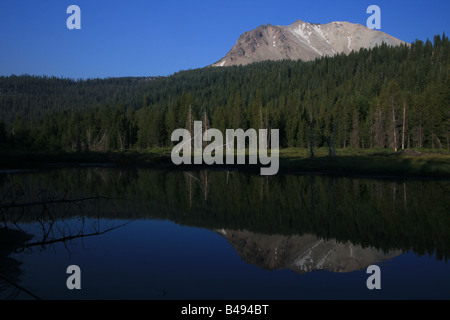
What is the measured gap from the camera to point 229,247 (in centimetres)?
1608

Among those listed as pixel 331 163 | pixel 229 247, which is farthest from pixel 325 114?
pixel 229 247

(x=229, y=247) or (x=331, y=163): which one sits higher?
(x=331, y=163)

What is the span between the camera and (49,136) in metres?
132

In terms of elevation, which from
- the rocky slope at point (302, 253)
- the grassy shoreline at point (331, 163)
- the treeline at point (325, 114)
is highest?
the treeline at point (325, 114)

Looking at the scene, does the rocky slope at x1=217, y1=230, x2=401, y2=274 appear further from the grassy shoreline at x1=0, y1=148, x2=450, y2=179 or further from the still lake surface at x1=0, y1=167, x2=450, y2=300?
the grassy shoreline at x1=0, y1=148, x2=450, y2=179

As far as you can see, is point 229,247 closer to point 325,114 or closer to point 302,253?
point 302,253

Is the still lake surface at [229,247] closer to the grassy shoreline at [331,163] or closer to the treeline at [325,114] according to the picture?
the grassy shoreline at [331,163]

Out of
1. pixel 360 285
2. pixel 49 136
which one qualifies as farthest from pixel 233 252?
pixel 49 136

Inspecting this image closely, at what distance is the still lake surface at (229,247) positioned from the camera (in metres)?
11.1

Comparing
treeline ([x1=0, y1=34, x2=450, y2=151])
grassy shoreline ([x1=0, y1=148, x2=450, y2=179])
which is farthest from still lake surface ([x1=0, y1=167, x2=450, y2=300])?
treeline ([x1=0, y1=34, x2=450, y2=151])

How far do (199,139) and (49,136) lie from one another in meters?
64.6

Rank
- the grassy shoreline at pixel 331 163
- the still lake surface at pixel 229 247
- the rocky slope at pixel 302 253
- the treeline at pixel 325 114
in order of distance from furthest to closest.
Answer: the treeline at pixel 325 114 < the grassy shoreline at pixel 331 163 < the rocky slope at pixel 302 253 < the still lake surface at pixel 229 247

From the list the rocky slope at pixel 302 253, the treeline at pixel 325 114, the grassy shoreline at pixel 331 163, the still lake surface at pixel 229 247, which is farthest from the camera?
the treeline at pixel 325 114

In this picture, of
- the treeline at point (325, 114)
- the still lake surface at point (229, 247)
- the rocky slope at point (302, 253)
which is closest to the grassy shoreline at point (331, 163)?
the treeline at point (325, 114)
